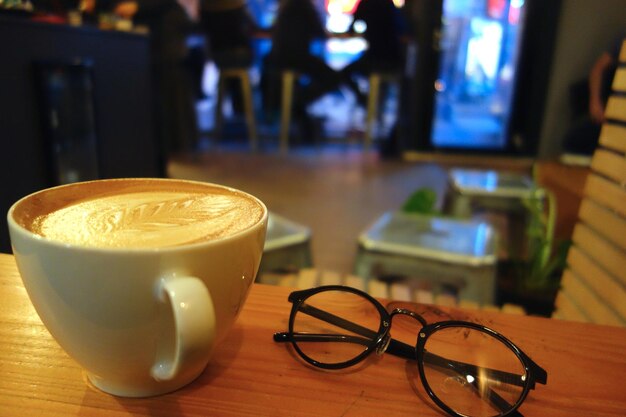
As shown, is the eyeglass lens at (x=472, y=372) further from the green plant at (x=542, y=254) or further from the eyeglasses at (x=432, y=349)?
the green plant at (x=542, y=254)

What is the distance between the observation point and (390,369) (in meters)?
0.31

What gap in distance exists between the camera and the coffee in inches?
10.1

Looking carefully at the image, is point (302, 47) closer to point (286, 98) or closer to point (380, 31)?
point (286, 98)

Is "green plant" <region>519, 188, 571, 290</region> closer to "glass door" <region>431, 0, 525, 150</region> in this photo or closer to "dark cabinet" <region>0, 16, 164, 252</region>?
"dark cabinet" <region>0, 16, 164, 252</region>

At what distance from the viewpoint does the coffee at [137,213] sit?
0.26m

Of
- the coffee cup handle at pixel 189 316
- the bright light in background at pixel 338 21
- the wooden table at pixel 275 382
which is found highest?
the bright light in background at pixel 338 21

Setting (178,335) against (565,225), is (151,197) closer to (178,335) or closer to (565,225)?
(178,335)

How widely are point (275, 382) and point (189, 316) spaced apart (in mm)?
106

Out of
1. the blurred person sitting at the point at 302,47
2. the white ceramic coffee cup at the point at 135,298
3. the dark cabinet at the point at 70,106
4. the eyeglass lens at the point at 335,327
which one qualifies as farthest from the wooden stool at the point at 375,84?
the white ceramic coffee cup at the point at 135,298

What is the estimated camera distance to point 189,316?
0.21 metres

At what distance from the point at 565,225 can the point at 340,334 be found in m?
0.96

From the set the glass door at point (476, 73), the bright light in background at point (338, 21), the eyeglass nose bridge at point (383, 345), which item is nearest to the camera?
the eyeglass nose bridge at point (383, 345)

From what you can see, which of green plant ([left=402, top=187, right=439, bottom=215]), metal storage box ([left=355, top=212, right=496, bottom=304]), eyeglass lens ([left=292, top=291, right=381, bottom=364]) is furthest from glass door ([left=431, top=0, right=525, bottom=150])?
eyeglass lens ([left=292, top=291, right=381, bottom=364])

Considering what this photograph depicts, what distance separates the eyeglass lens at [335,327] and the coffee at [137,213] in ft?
0.34
